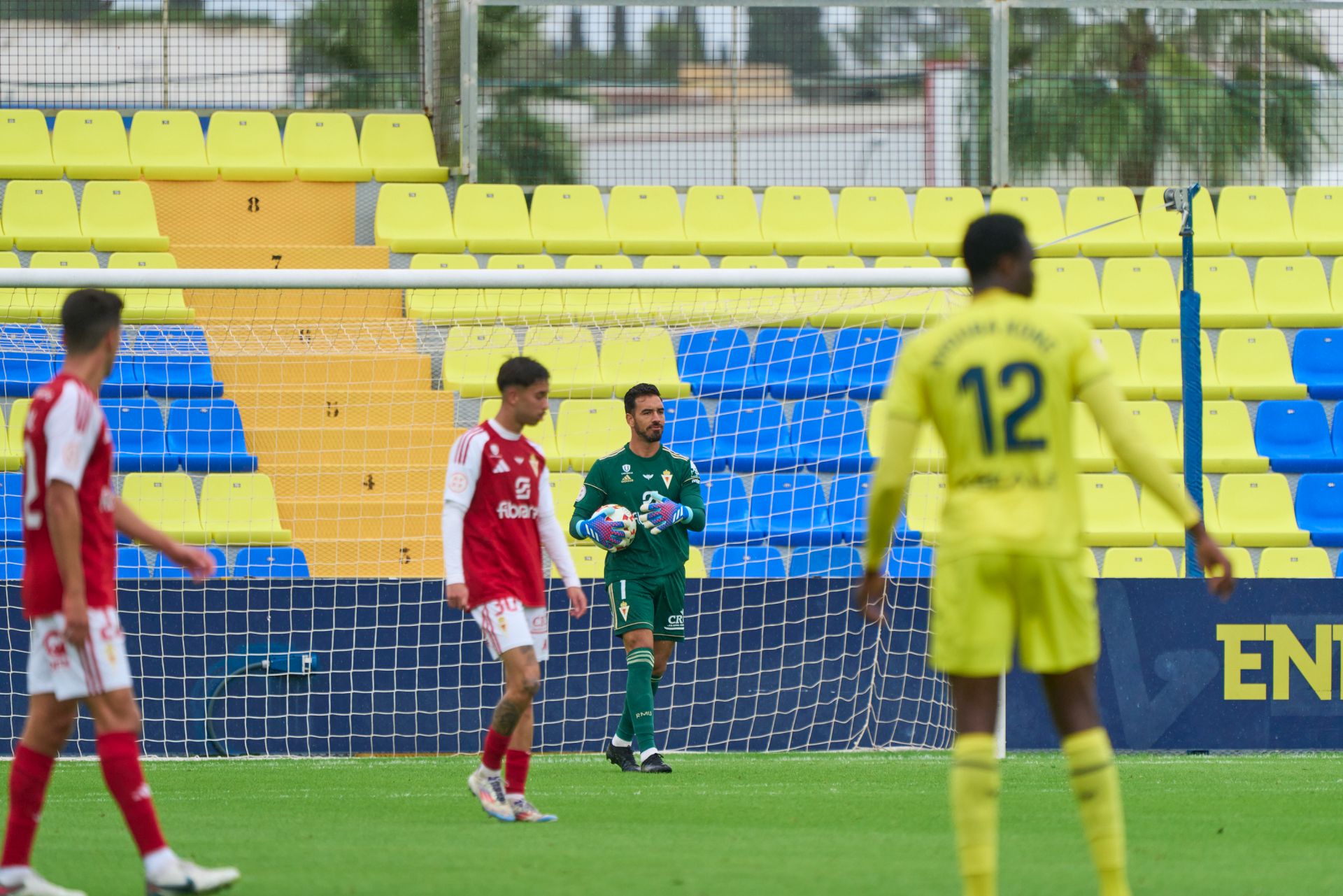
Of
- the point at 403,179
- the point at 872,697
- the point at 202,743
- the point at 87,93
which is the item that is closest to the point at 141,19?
the point at 87,93

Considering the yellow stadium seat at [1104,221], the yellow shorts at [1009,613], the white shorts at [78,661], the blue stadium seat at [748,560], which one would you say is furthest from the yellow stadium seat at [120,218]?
the yellow shorts at [1009,613]

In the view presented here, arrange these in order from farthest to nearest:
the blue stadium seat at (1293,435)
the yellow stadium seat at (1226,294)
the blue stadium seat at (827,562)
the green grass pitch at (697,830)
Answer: the yellow stadium seat at (1226,294) → the blue stadium seat at (1293,435) → the blue stadium seat at (827,562) → the green grass pitch at (697,830)

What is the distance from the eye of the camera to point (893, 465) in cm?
440

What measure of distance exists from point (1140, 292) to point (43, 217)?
10.0 m

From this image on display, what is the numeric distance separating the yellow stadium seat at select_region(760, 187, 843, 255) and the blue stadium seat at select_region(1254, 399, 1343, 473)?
13.4 ft

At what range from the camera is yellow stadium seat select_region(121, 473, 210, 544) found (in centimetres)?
1264

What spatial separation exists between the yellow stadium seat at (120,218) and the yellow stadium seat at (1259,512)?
31.1 ft

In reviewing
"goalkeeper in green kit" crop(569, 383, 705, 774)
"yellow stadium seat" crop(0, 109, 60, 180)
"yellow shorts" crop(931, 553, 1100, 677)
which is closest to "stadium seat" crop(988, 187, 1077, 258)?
"goalkeeper in green kit" crop(569, 383, 705, 774)

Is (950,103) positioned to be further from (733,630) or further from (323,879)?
(323,879)

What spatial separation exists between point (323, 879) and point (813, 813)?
2564 millimetres

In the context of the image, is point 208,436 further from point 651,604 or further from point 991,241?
point 991,241

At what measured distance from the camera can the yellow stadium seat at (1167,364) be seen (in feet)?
50.1

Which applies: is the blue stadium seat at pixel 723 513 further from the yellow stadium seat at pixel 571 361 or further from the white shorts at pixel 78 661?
the white shorts at pixel 78 661

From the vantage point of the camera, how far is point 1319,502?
1465 centimetres
